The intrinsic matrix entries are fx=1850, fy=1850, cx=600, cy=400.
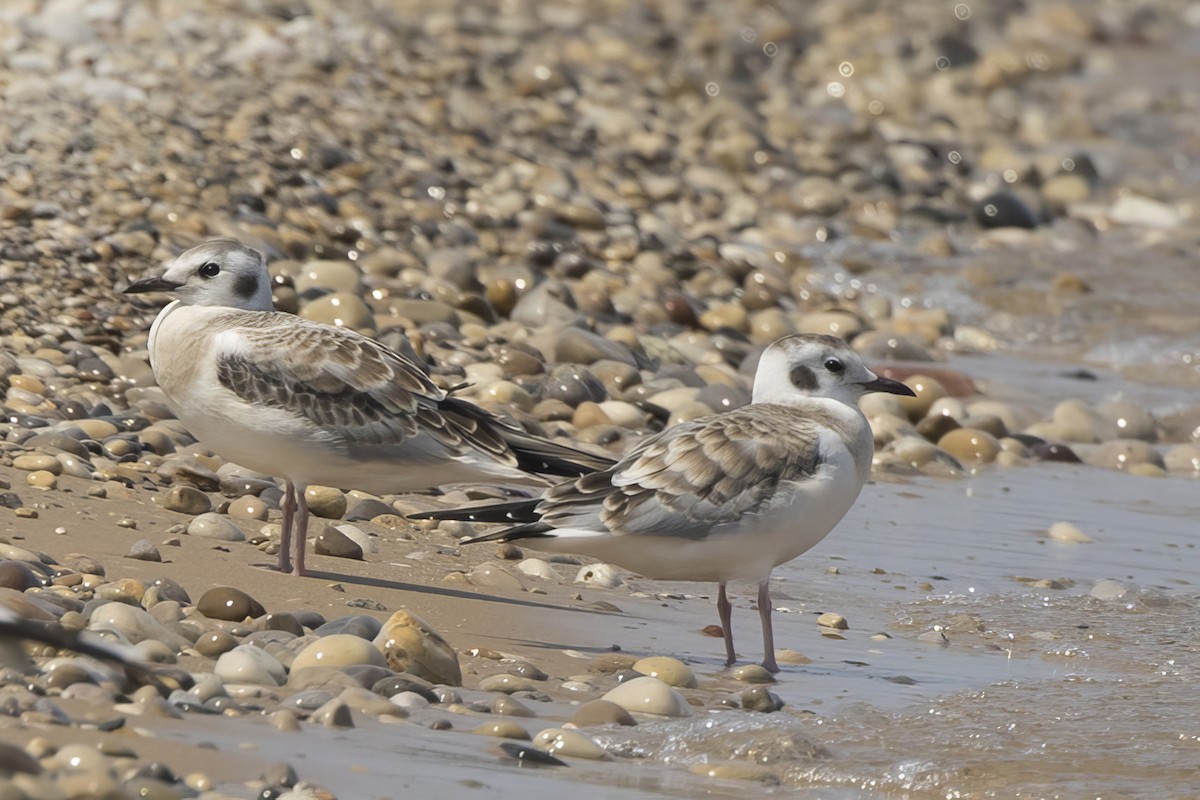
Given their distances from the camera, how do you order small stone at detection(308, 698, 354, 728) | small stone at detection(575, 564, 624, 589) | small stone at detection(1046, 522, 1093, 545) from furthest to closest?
small stone at detection(1046, 522, 1093, 545) → small stone at detection(575, 564, 624, 589) → small stone at detection(308, 698, 354, 728)

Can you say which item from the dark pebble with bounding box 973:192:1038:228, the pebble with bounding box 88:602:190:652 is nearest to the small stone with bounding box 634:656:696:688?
the pebble with bounding box 88:602:190:652

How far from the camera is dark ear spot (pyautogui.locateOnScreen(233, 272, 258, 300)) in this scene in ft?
22.7

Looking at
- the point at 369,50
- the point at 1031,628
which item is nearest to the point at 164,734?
the point at 1031,628

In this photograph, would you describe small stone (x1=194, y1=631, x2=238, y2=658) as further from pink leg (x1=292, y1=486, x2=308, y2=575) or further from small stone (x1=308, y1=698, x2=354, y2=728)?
pink leg (x1=292, y1=486, x2=308, y2=575)

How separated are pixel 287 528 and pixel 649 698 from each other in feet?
5.72

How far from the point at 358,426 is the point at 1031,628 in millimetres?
2497

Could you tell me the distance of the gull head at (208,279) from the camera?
686 centimetres

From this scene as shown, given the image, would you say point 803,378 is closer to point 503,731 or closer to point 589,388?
point 503,731

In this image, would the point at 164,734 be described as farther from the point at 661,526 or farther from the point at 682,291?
the point at 682,291

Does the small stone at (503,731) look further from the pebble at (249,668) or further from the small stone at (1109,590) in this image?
the small stone at (1109,590)

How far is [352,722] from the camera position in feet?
15.0

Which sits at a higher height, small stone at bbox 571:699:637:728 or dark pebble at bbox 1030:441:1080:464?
small stone at bbox 571:699:637:728

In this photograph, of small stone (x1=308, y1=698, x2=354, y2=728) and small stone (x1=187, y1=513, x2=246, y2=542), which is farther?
small stone (x1=187, y1=513, x2=246, y2=542)

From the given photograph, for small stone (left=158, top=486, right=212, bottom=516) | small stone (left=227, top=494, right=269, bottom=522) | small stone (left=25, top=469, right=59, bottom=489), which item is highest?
small stone (left=25, top=469, right=59, bottom=489)
